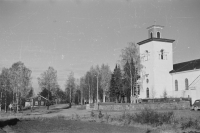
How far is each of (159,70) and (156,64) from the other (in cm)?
142

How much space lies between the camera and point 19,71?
5134 cm

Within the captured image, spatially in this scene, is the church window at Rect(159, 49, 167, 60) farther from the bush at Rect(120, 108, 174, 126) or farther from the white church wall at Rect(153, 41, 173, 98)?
the bush at Rect(120, 108, 174, 126)

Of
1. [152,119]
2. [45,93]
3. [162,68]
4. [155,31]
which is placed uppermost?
[155,31]

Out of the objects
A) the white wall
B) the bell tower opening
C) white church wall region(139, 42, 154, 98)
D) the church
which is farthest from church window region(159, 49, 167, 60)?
the bell tower opening

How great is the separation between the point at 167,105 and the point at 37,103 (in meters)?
41.0

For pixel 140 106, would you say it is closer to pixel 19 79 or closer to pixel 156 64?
pixel 156 64

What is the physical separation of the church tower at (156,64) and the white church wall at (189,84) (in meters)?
1.76

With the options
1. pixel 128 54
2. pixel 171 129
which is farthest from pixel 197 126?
pixel 128 54

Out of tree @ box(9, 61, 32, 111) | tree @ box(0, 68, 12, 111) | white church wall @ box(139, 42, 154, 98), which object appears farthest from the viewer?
white church wall @ box(139, 42, 154, 98)

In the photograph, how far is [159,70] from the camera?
187 feet

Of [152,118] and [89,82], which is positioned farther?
[89,82]

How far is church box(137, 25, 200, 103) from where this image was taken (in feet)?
180

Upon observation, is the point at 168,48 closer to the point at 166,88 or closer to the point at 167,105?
the point at 166,88

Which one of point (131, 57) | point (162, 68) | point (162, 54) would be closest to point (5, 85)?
point (131, 57)
